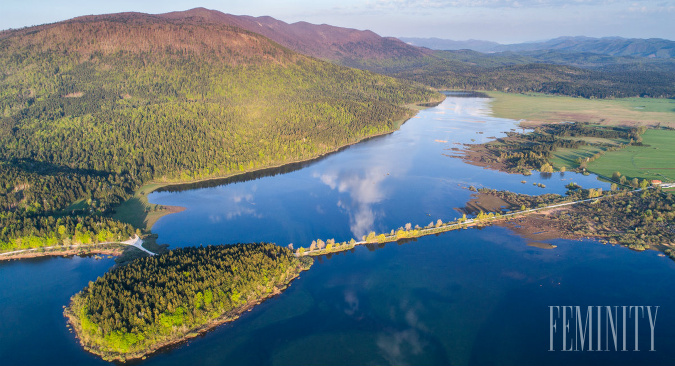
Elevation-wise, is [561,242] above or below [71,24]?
below

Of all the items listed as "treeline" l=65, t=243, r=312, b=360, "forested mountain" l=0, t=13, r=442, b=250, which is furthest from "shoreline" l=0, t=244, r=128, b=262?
"treeline" l=65, t=243, r=312, b=360

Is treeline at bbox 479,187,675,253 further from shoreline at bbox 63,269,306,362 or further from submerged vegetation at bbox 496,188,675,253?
shoreline at bbox 63,269,306,362

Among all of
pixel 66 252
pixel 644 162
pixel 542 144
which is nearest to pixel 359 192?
pixel 66 252

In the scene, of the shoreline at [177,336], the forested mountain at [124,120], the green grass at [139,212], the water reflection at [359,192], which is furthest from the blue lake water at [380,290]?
the forested mountain at [124,120]

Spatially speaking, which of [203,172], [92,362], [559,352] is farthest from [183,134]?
[559,352]

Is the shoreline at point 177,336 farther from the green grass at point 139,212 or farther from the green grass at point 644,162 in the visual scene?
the green grass at point 644,162

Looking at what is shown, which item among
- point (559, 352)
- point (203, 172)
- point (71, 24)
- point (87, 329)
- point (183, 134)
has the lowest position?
point (559, 352)

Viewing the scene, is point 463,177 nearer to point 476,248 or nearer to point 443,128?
point 476,248
